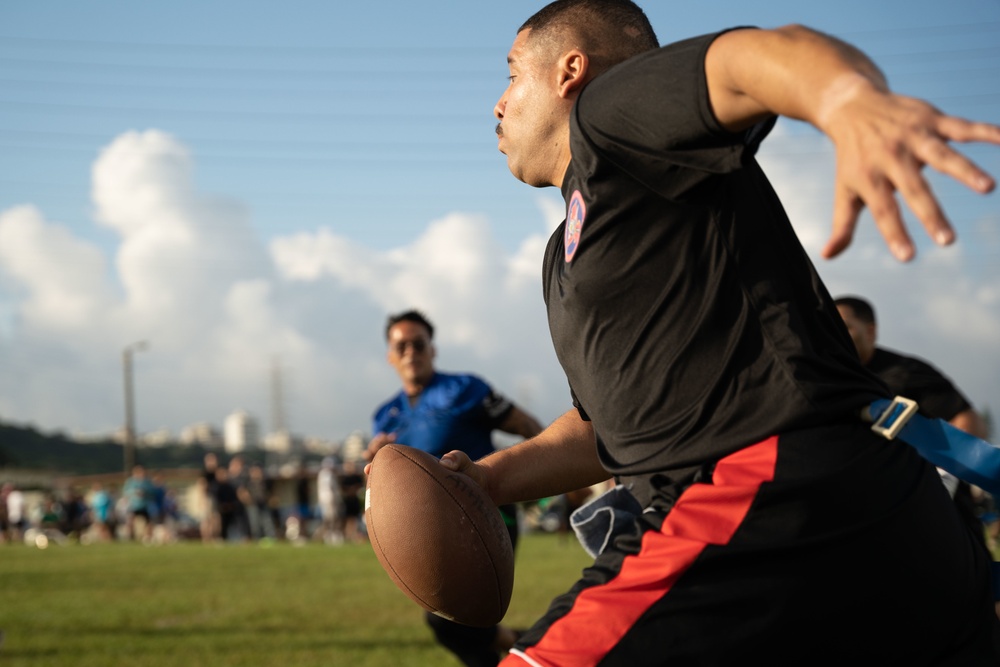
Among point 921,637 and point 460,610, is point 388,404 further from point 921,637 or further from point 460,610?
point 921,637

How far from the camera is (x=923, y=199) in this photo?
145cm

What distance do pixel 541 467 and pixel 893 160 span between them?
1.62 meters

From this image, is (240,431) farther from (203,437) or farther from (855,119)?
(855,119)

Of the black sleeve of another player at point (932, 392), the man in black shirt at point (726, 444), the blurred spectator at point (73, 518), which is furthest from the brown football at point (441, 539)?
the blurred spectator at point (73, 518)

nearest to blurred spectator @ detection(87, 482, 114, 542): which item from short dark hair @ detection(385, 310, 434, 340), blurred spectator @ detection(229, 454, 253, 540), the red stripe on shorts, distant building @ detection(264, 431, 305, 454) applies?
blurred spectator @ detection(229, 454, 253, 540)

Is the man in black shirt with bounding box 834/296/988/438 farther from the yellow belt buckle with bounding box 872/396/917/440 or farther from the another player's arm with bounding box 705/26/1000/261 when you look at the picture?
the another player's arm with bounding box 705/26/1000/261

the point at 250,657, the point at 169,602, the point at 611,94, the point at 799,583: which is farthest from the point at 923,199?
the point at 169,602

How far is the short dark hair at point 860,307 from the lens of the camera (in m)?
6.69

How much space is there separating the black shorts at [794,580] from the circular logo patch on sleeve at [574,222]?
572 millimetres

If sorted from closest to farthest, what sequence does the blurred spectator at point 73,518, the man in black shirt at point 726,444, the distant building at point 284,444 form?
the man in black shirt at point 726,444
the blurred spectator at point 73,518
the distant building at point 284,444

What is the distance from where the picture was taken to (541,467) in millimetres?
2922

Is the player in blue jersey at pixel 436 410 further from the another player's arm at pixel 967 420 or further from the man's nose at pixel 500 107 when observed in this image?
the man's nose at pixel 500 107

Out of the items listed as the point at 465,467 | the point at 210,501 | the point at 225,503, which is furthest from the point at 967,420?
the point at 225,503

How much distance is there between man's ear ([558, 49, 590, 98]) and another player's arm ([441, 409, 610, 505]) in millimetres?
984
